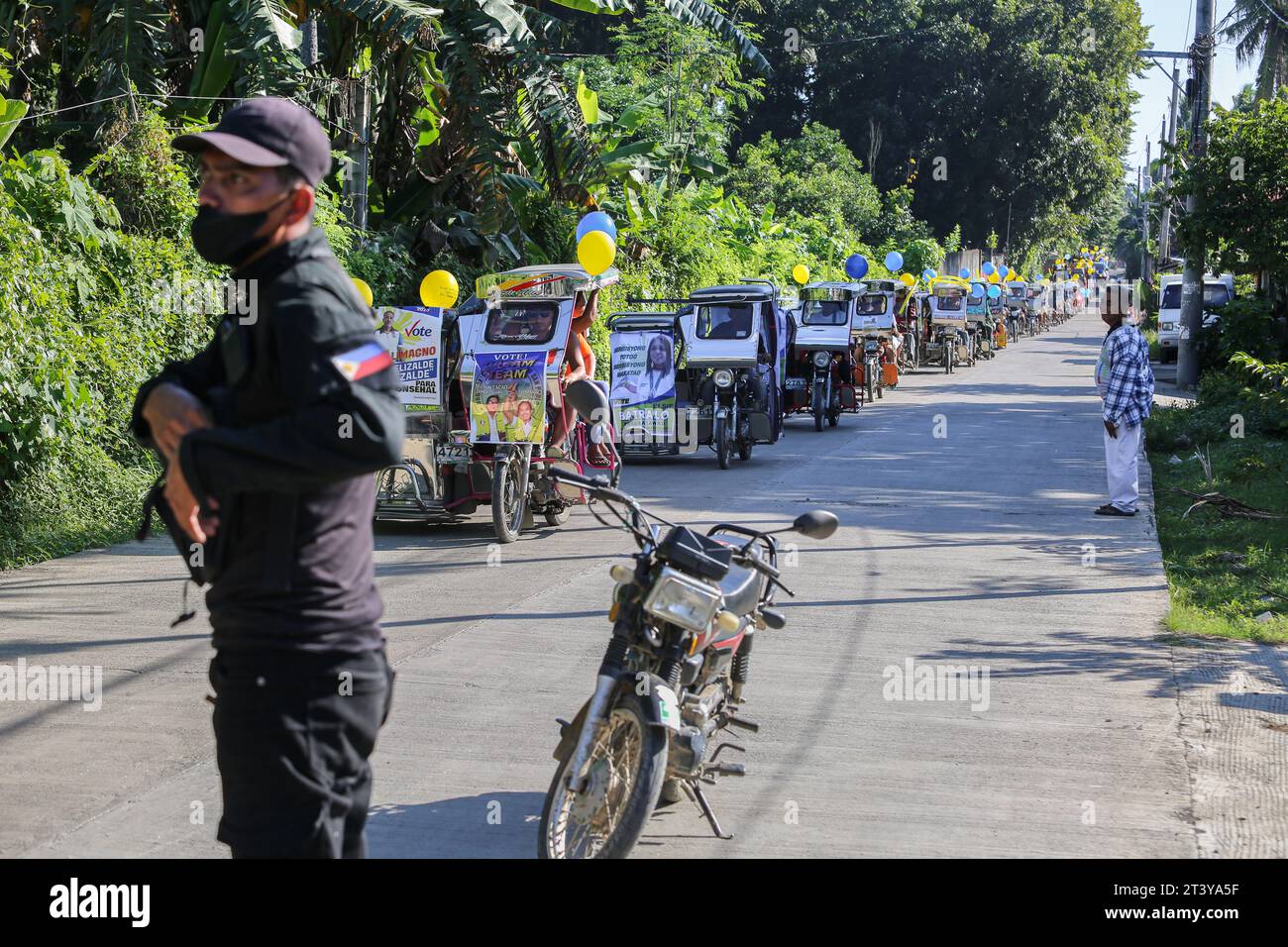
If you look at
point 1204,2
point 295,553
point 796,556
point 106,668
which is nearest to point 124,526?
point 106,668

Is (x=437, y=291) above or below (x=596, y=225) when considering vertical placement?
below

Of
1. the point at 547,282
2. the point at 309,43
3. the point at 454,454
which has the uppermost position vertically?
the point at 309,43

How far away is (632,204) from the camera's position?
75.8 feet

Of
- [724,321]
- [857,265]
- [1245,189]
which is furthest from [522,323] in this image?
[857,265]

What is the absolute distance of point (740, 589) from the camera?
5164 millimetres

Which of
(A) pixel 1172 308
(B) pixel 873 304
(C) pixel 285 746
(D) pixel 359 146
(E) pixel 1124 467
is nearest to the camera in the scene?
(C) pixel 285 746

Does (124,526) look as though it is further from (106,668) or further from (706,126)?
(706,126)

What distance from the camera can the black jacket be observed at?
287 cm

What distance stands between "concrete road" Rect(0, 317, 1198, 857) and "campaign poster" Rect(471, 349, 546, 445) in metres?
0.95

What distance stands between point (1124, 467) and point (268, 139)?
11803 millimetres

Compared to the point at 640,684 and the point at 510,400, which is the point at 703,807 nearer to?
the point at 640,684

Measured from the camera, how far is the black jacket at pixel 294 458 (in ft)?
9.42

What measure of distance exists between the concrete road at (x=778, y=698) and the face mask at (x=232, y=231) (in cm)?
272
